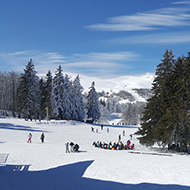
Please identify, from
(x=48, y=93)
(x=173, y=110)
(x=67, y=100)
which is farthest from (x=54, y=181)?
(x=48, y=93)

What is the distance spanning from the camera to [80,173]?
16812 millimetres

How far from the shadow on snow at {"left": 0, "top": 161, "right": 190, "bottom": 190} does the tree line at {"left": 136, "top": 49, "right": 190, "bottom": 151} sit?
14.3 metres

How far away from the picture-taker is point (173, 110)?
28.2 m

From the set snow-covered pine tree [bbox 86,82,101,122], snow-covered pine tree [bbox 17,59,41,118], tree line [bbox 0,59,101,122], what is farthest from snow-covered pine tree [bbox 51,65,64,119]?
snow-covered pine tree [bbox 86,82,101,122]

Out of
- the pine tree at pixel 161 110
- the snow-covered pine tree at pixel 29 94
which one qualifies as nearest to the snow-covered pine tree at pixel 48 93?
the snow-covered pine tree at pixel 29 94

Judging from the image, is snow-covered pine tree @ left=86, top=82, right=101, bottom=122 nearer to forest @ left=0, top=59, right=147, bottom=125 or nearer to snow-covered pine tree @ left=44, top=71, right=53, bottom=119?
forest @ left=0, top=59, right=147, bottom=125

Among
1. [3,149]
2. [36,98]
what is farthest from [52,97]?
[3,149]

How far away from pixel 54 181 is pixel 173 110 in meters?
18.2

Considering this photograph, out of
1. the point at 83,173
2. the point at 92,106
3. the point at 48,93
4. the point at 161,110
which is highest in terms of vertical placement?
the point at 48,93

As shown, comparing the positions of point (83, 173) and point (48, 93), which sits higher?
point (48, 93)

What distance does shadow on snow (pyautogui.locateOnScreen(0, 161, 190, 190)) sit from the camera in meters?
13.4

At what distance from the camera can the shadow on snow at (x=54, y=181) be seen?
13.4 m

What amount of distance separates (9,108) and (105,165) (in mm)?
66657

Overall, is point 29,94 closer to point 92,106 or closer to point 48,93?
point 48,93
